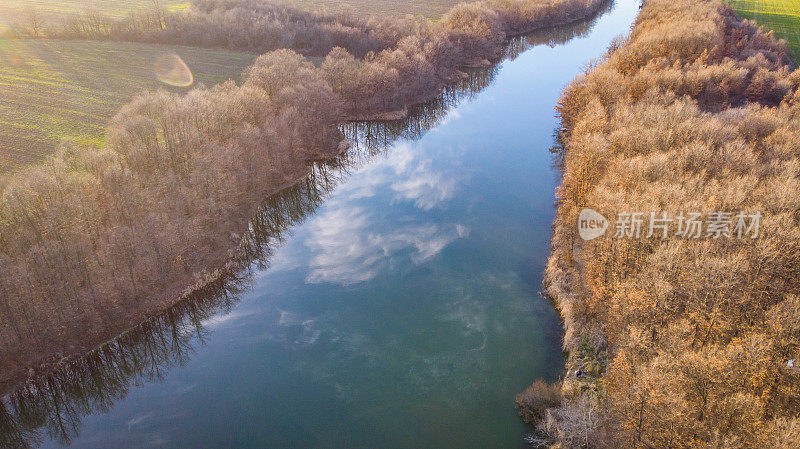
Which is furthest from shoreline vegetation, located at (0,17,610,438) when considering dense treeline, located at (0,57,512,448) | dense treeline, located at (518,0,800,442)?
dense treeline, located at (518,0,800,442)

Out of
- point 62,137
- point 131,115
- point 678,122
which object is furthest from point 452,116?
point 62,137

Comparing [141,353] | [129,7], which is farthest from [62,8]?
[141,353]

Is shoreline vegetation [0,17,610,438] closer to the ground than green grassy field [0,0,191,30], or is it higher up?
closer to the ground

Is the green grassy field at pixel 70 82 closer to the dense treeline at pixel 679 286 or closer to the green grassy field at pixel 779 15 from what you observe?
the dense treeline at pixel 679 286

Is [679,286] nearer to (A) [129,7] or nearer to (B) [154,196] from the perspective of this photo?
(B) [154,196]

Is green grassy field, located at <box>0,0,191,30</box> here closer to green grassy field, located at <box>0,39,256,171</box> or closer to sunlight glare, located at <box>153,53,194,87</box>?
green grassy field, located at <box>0,39,256,171</box>

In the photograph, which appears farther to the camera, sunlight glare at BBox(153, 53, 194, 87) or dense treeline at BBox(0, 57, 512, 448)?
sunlight glare at BBox(153, 53, 194, 87)

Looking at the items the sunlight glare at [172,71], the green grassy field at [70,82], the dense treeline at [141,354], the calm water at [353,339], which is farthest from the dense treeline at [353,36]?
the dense treeline at [141,354]
